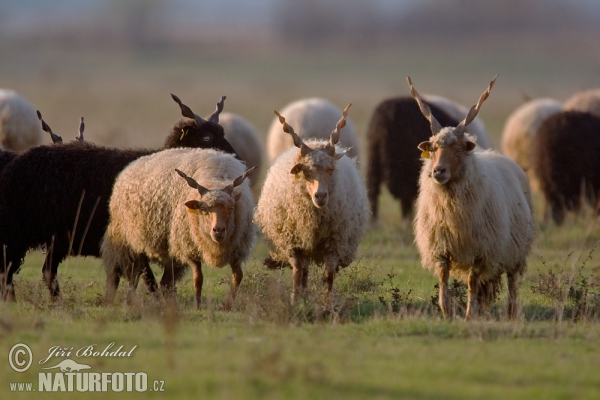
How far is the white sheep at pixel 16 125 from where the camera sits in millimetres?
16000

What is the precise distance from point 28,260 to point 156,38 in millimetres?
89283

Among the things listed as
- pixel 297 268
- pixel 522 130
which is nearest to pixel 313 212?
pixel 297 268

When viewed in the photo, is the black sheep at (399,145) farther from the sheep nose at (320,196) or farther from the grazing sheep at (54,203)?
the sheep nose at (320,196)

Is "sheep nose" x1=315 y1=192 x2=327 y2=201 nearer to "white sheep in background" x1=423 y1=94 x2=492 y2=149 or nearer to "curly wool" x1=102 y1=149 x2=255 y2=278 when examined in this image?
"curly wool" x1=102 y1=149 x2=255 y2=278

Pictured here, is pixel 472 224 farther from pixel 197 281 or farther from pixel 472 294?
pixel 197 281

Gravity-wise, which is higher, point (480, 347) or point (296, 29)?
point (296, 29)

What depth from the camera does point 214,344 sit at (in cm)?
723

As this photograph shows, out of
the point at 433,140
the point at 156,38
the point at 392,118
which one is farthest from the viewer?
the point at 156,38

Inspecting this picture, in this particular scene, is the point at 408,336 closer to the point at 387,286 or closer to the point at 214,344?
the point at 214,344

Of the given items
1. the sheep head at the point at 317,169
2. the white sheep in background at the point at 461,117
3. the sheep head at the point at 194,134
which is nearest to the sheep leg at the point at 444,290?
the sheep head at the point at 317,169

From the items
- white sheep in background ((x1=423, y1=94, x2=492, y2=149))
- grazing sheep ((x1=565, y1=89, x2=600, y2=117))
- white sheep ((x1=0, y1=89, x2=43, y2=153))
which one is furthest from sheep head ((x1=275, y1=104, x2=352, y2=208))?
grazing sheep ((x1=565, y1=89, x2=600, y2=117))

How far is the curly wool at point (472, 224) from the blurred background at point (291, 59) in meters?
13.5

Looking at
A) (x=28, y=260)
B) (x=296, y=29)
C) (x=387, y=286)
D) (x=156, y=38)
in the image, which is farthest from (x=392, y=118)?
(x=296, y=29)

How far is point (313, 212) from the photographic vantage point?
31.3ft
